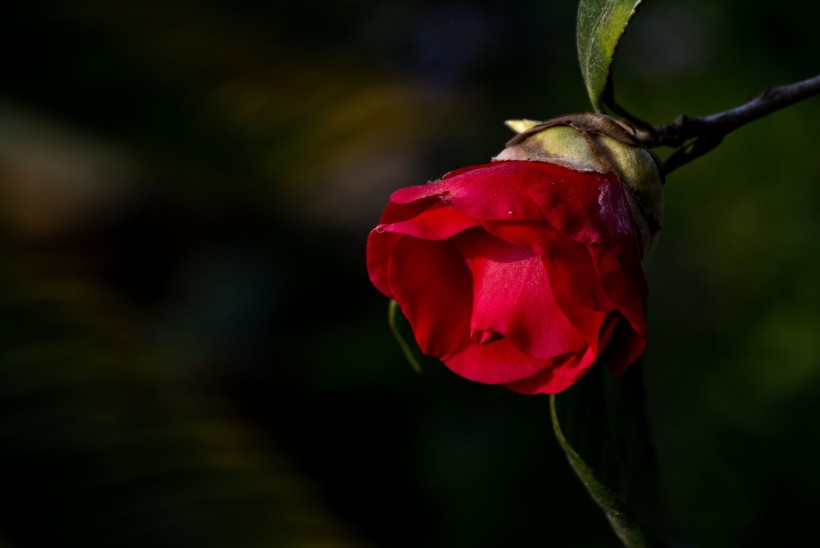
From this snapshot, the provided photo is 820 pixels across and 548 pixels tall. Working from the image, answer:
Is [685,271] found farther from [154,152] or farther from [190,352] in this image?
[190,352]

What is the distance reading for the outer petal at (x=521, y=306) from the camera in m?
0.61

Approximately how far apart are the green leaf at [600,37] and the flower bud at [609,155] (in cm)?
2

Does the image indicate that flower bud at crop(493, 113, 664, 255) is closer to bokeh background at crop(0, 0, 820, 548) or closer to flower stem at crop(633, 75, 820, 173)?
flower stem at crop(633, 75, 820, 173)

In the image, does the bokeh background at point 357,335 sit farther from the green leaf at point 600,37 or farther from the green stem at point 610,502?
the green leaf at point 600,37

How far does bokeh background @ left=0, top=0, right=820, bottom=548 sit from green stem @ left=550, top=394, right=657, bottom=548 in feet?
3.59

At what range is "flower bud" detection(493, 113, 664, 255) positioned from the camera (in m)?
0.62

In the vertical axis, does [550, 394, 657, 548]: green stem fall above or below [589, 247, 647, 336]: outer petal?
below

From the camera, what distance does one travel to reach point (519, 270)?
2.08 feet

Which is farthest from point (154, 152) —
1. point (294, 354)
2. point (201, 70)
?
point (294, 354)

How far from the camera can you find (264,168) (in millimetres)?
2123

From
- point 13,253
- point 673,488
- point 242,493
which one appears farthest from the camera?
point 13,253

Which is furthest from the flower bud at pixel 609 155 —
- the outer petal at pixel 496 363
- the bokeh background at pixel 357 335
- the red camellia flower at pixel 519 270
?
the bokeh background at pixel 357 335

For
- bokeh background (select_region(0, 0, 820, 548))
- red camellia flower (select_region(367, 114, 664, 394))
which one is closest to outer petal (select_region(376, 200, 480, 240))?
red camellia flower (select_region(367, 114, 664, 394))

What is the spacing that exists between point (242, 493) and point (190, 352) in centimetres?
132
